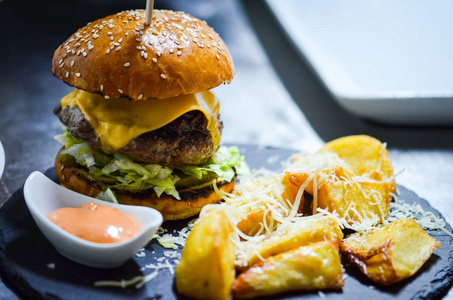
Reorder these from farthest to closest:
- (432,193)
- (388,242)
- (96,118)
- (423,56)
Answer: (423,56)
(432,193)
(96,118)
(388,242)

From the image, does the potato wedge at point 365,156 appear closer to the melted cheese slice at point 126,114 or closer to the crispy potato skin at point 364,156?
the crispy potato skin at point 364,156

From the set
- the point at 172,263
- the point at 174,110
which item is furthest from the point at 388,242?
the point at 174,110

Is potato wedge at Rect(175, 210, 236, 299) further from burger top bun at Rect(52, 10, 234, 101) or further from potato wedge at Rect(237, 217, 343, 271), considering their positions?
burger top bun at Rect(52, 10, 234, 101)

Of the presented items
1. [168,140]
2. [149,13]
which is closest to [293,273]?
[168,140]

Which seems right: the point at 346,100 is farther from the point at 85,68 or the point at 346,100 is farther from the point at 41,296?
the point at 41,296

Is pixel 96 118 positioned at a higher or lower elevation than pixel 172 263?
higher

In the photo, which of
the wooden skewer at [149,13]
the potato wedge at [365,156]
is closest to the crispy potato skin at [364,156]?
the potato wedge at [365,156]

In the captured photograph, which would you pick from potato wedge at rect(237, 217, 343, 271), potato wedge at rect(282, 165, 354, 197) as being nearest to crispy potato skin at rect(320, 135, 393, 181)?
potato wedge at rect(282, 165, 354, 197)
